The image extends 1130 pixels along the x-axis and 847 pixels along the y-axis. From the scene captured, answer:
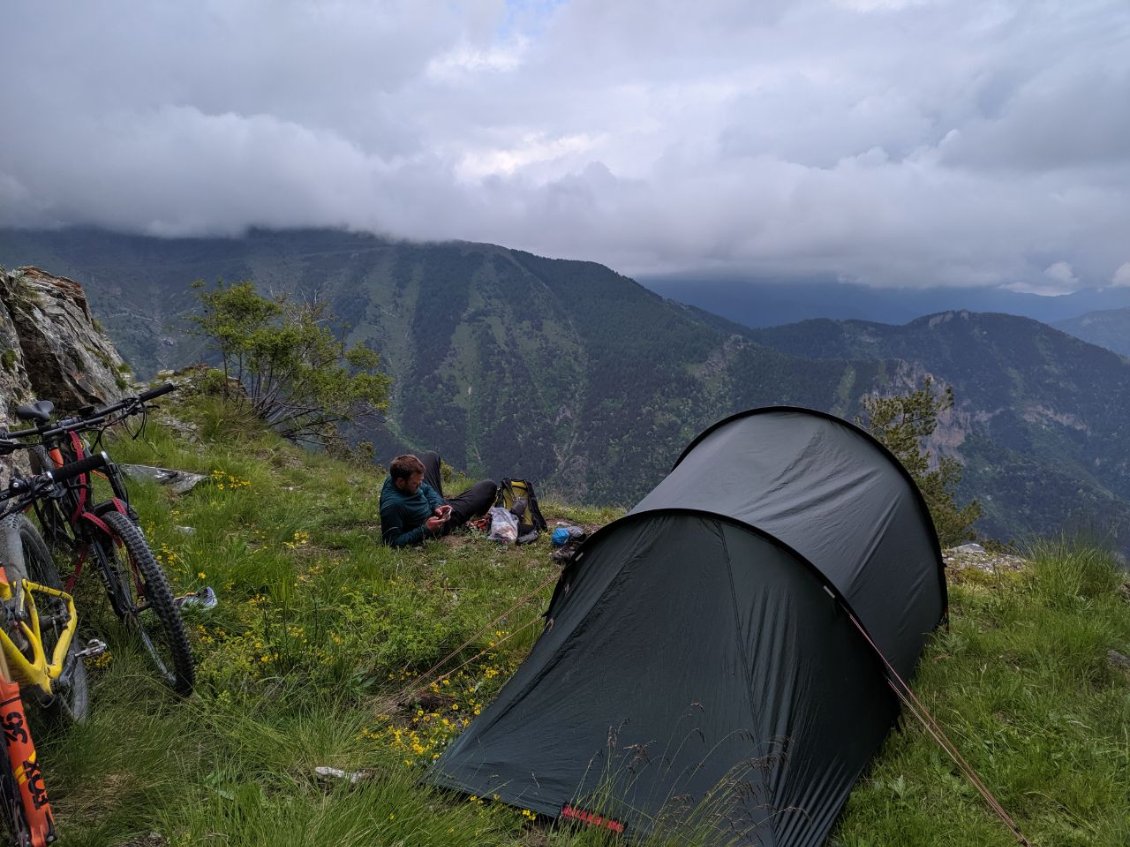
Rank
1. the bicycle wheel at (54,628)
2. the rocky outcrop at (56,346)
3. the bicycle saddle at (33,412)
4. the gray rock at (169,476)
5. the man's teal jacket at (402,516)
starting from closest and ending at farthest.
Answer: the bicycle wheel at (54,628) < the bicycle saddle at (33,412) < the man's teal jacket at (402,516) < the gray rock at (169,476) < the rocky outcrop at (56,346)

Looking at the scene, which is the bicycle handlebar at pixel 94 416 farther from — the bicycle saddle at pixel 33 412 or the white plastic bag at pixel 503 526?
the white plastic bag at pixel 503 526

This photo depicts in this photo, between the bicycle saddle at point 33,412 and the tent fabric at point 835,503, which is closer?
the bicycle saddle at point 33,412

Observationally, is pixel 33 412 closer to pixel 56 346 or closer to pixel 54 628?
pixel 54 628

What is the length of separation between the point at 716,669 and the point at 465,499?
5.98 meters

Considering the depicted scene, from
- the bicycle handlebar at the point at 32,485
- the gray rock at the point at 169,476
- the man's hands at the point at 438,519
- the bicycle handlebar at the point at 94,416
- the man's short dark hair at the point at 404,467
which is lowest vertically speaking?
the man's hands at the point at 438,519

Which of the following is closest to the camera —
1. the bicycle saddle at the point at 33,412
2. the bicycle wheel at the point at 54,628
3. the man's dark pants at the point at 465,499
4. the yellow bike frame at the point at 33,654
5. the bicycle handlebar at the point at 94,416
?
the yellow bike frame at the point at 33,654

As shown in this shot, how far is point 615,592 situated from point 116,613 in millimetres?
3362

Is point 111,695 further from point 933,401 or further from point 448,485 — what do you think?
point 933,401

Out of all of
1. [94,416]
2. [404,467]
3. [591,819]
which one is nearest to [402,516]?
[404,467]

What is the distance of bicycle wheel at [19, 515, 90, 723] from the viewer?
3309 mm

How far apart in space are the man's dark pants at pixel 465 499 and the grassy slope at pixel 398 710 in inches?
52.0

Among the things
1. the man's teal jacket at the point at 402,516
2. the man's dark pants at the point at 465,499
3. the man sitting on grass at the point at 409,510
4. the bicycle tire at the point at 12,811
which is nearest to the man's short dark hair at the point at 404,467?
the man sitting on grass at the point at 409,510

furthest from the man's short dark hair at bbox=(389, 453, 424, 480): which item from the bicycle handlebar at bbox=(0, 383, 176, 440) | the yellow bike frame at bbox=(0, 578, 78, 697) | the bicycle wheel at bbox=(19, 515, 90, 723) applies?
the yellow bike frame at bbox=(0, 578, 78, 697)

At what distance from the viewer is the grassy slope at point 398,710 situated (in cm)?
304
